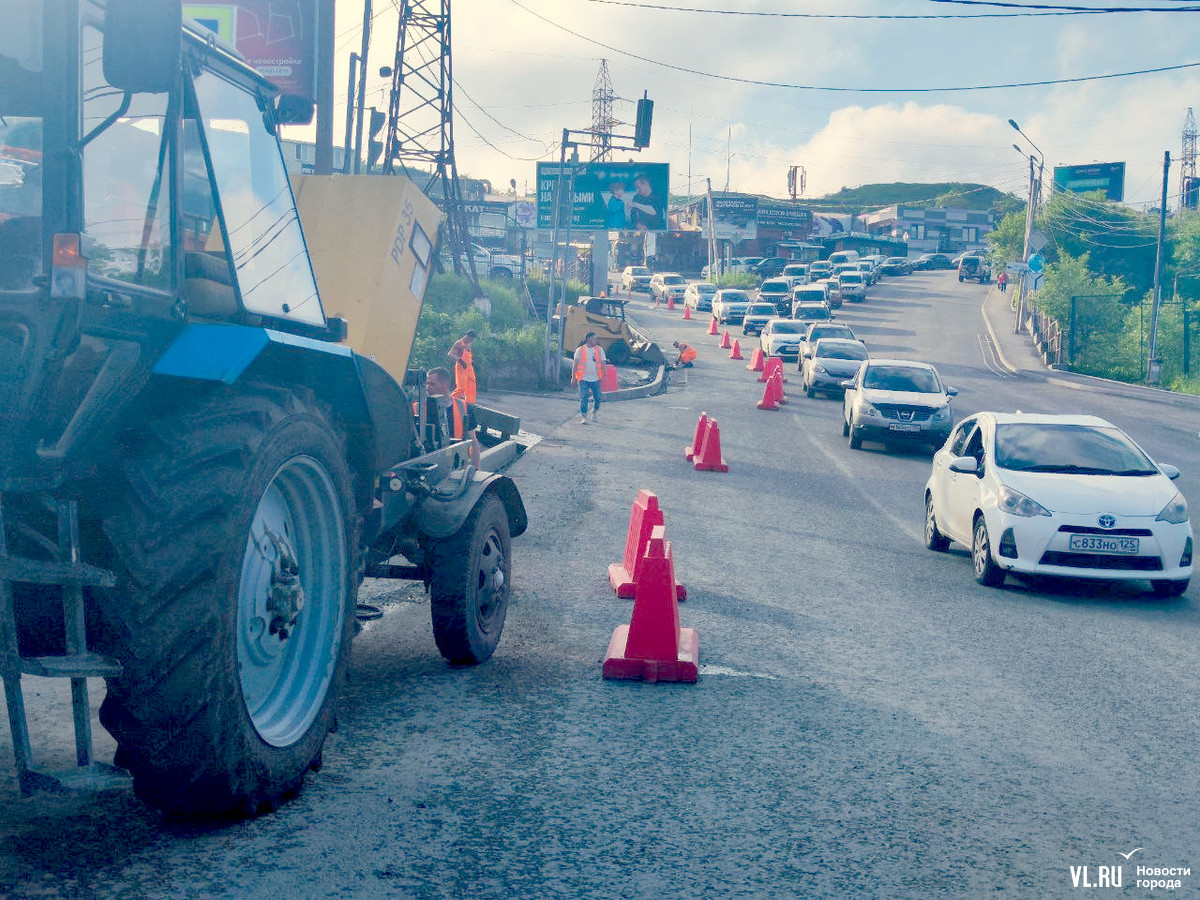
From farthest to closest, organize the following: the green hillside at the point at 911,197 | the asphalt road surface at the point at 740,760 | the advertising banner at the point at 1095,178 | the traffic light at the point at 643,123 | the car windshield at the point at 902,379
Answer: the green hillside at the point at 911,197
the advertising banner at the point at 1095,178
the traffic light at the point at 643,123
the car windshield at the point at 902,379
the asphalt road surface at the point at 740,760

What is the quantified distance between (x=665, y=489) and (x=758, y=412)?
484 inches

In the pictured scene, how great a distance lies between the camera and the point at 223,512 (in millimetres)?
4039

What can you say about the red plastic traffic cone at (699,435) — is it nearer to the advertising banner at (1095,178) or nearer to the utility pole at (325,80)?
the utility pole at (325,80)

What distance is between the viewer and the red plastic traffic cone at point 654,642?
6934mm

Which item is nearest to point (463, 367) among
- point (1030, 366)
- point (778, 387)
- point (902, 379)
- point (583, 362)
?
point (583, 362)

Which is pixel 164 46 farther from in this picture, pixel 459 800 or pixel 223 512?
pixel 459 800

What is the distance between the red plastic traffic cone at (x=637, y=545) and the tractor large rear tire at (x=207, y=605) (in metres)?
4.68

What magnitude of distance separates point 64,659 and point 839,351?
2999 centimetres

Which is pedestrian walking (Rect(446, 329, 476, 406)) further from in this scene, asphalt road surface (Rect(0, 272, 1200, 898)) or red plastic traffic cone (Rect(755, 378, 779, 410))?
red plastic traffic cone (Rect(755, 378, 779, 410))

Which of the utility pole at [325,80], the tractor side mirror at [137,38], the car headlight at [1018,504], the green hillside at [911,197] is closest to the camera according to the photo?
the tractor side mirror at [137,38]

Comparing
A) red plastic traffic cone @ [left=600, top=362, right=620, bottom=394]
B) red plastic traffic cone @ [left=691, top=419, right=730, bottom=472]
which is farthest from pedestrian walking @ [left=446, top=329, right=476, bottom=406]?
red plastic traffic cone @ [left=600, top=362, right=620, bottom=394]

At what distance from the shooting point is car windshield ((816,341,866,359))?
1271 inches

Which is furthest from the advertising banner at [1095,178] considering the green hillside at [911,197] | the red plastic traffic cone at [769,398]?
the red plastic traffic cone at [769,398]

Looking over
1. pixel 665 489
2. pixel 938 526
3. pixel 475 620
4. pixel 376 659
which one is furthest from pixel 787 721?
pixel 665 489
